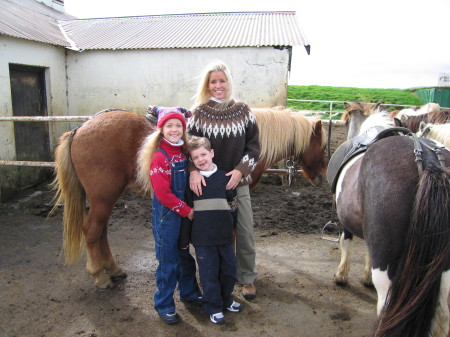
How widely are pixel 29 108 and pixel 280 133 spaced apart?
5.82 metres

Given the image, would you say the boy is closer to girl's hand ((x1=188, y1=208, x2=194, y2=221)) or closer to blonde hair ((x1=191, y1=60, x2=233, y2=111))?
girl's hand ((x1=188, y1=208, x2=194, y2=221))

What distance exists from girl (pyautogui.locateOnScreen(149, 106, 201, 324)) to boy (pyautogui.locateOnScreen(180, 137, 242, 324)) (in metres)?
0.09

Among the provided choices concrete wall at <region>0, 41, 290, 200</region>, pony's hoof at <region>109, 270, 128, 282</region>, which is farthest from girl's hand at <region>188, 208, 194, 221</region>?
concrete wall at <region>0, 41, 290, 200</region>

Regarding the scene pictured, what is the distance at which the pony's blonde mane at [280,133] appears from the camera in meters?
3.51

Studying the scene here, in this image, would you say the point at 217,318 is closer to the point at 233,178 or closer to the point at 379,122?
the point at 233,178

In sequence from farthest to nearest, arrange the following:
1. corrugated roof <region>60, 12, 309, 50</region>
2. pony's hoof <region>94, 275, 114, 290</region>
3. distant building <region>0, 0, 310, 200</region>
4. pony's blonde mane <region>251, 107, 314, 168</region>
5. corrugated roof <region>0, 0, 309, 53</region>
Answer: corrugated roof <region>60, 12, 309, 50</region>
corrugated roof <region>0, 0, 309, 53</region>
distant building <region>0, 0, 310, 200</region>
pony's blonde mane <region>251, 107, 314, 168</region>
pony's hoof <region>94, 275, 114, 290</region>

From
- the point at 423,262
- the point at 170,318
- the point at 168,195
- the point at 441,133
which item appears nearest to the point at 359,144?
the point at 441,133

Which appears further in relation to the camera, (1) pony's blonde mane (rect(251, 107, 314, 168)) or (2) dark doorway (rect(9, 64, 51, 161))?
(2) dark doorway (rect(9, 64, 51, 161))

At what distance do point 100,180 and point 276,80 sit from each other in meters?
5.26

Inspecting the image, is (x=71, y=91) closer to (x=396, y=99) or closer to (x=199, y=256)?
(x=199, y=256)

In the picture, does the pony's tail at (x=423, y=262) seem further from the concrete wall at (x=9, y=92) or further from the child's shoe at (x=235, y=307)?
the concrete wall at (x=9, y=92)

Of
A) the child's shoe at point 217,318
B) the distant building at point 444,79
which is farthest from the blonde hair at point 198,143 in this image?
the distant building at point 444,79

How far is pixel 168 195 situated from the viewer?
2.36 meters

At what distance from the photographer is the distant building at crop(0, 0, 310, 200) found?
6.62m
